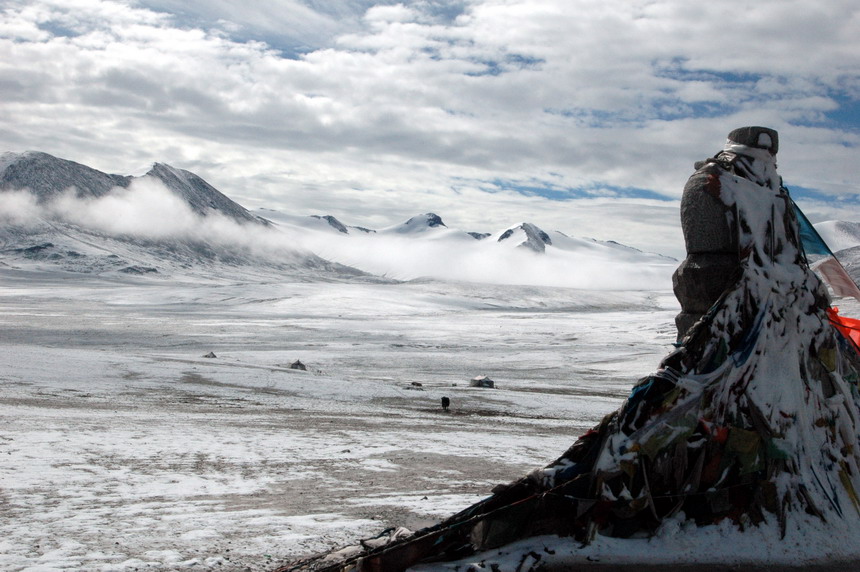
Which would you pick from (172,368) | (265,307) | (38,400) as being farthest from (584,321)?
(38,400)

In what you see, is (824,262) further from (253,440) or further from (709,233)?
(253,440)

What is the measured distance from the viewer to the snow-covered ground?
21.8 feet

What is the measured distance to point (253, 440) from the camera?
12602 millimetres

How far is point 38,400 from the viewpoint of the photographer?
18344mm

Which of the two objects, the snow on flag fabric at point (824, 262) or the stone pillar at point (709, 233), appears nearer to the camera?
the stone pillar at point (709, 233)

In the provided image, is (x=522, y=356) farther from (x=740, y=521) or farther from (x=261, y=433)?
(x=740, y=521)

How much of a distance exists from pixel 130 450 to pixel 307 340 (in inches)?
1755

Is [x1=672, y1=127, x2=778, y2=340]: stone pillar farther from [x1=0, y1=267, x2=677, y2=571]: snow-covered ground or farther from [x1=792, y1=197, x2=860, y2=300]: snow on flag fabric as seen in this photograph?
[x1=0, y1=267, x2=677, y2=571]: snow-covered ground

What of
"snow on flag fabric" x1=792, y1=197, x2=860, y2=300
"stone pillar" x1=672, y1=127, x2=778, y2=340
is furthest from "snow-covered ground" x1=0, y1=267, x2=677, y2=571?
"snow on flag fabric" x1=792, y1=197, x2=860, y2=300

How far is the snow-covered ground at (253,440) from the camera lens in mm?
6645

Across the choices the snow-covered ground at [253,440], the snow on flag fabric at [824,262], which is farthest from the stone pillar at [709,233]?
the snow-covered ground at [253,440]

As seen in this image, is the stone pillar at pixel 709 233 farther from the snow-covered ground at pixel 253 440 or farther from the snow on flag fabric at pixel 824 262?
the snow-covered ground at pixel 253 440

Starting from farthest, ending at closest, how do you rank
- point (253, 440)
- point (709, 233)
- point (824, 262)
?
point (253, 440), point (824, 262), point (709, 233)

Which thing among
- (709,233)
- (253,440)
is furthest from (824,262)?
(253,440)
